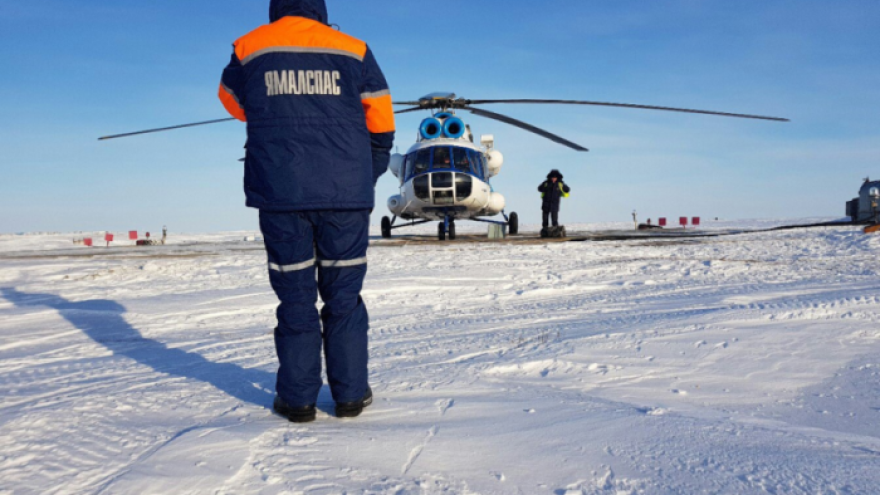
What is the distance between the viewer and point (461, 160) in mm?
15352

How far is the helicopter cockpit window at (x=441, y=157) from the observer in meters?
15.2

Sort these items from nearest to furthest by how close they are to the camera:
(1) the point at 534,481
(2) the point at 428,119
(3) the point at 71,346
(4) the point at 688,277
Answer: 1. (1) the point at 534,481
2. (3) the point at 71,346
3. (4) the point at 688,277
4. (2) the point at 428,119

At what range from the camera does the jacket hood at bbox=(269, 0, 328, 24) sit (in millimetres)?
2389

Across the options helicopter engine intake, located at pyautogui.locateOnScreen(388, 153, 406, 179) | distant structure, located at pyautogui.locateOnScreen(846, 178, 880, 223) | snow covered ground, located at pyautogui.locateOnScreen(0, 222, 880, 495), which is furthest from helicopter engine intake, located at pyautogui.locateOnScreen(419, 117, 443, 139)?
distant structure, located at pyautogui.locateOnScreen(846, 178, 880, 223)

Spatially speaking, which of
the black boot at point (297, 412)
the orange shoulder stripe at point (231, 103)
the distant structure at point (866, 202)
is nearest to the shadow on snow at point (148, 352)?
the black boot at point (297, 412)

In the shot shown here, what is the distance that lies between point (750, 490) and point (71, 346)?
4092 mm

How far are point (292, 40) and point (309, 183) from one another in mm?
574

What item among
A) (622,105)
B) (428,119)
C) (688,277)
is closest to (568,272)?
(688,277)

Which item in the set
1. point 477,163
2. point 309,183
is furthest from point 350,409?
point 477,163

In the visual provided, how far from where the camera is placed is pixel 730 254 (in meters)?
9.27

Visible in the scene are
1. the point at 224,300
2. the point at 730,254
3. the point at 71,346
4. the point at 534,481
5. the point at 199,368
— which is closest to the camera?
the point at 534,481

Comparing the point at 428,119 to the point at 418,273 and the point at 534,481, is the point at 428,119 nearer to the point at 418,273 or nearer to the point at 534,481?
the point at 418,273

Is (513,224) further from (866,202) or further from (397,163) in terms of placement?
(866,202)

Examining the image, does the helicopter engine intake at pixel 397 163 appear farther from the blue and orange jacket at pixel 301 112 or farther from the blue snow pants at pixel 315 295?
the blue snow pants at pixel 315 295
